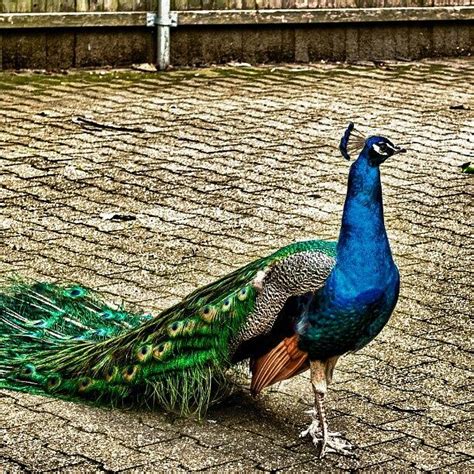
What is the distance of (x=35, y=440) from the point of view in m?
5.01

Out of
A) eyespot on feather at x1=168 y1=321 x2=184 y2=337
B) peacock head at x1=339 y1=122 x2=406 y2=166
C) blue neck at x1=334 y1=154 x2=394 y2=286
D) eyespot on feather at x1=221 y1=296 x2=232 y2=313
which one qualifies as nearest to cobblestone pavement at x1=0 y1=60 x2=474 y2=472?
eyespot on feather at x1=168 y1=321 x2=184 y2=337

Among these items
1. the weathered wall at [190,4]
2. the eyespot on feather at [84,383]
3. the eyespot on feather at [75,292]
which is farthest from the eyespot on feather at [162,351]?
the weathered wall at [190,4]

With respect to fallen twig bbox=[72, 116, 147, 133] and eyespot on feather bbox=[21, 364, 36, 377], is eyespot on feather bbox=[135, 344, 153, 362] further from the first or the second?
fallen twig bbox=[72, 116, 147, 133]

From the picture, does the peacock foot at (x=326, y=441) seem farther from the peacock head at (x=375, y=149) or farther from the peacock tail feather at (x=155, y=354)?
the peacock head at (x=375, y=149)

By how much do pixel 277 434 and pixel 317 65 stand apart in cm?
824

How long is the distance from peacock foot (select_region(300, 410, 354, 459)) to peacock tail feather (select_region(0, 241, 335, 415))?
15.7 inches

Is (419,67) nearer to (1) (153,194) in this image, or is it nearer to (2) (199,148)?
(2) (199,148)

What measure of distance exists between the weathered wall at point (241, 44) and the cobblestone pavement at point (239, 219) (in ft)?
0.77

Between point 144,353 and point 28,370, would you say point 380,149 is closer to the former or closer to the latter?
point 144,353

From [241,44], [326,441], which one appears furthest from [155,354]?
[241,44]

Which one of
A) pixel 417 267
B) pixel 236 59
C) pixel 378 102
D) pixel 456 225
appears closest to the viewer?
pixel 417 267

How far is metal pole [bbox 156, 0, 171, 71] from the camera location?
12.1 m

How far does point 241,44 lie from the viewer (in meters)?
12.7

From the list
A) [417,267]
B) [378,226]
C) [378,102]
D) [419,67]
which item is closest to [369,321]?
[378,226]
